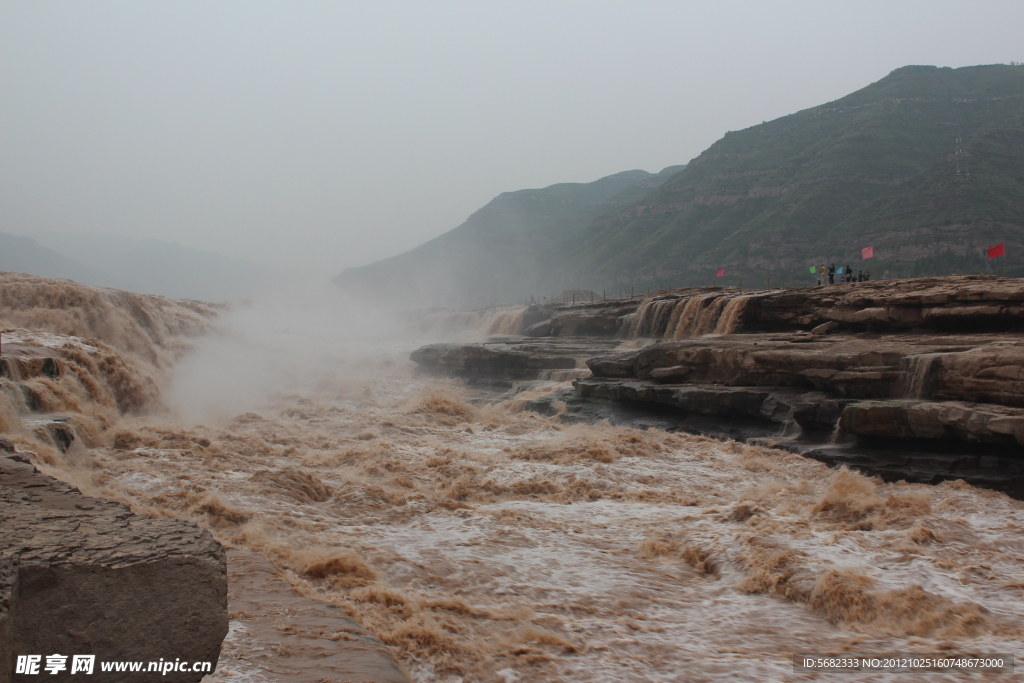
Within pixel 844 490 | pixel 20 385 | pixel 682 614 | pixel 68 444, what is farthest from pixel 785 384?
pixel 20 385

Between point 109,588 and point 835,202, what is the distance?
211 feet

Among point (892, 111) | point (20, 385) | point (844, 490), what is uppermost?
point (892, 111)

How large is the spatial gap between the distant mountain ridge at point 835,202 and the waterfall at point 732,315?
31841 mm

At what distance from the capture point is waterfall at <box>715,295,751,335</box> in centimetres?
1648

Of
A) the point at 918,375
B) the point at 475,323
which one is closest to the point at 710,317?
the point at 918,375

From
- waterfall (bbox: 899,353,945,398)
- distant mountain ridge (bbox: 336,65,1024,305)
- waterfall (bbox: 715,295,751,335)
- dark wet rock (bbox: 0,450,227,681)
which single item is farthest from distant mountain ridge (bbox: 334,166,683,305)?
dark wet rock (bbox: 0,450,227,681)

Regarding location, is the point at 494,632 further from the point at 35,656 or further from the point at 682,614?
the point at 35,656

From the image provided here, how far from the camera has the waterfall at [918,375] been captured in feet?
30.4

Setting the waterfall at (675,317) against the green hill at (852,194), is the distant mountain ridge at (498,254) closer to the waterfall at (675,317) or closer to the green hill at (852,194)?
the green hill at (852,194)

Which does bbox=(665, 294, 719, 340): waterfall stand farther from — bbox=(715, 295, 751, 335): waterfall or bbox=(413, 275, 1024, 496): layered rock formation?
bbox=(715, 295, 751, 335): waterfall

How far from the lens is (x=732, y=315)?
54.5ft

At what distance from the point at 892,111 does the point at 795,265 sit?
24496mm

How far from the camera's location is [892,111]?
Result: 63.8 metres

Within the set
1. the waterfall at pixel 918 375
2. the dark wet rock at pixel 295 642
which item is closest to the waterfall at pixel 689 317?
the waterfall at pixel 918 375
